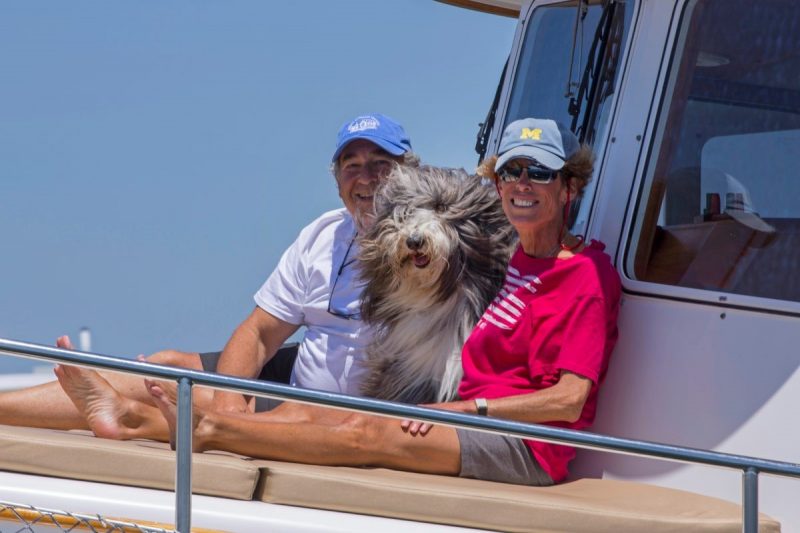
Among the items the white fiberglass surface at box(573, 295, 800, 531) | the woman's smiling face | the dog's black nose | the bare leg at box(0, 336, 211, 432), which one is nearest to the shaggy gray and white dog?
the dog's black nose

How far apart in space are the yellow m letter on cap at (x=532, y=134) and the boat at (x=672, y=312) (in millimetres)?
415

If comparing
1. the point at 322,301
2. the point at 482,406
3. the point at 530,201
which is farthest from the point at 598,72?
the point at 482,406

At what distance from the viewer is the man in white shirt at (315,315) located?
13.8ft

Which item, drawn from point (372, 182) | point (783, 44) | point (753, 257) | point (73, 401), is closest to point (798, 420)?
point (753, 257)

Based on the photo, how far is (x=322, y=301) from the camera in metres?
4.44

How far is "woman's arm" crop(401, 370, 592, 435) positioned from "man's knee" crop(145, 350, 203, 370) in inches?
49.7

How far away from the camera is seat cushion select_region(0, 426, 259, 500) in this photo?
10.8 feet

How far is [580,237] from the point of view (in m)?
3.92

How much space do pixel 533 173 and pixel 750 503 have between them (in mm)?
1171

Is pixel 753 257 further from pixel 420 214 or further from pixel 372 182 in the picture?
pixel 372 182

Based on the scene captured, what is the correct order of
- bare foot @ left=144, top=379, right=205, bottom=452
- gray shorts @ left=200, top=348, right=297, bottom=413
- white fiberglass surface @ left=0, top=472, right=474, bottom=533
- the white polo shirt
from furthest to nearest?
gray shorts @ left=200, top=348, right=297, bottom=413
the white polo shirt
bare foot @ left=144, top=379, right=205, bottom=452
white fiberglass surface @ left=0, top=472, right=474, bottom=533

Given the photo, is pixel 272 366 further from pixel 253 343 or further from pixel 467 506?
pixel 467 506

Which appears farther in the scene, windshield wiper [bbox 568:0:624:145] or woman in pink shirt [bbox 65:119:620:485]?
windshield wiper [bbox 568:0:624:145]

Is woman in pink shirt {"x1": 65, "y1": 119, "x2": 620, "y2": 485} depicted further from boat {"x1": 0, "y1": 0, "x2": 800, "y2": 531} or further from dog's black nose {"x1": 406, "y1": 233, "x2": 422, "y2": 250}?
dog's black nose {"x1": 406, "y1": 233, "x2": 422, "y2": 250}
